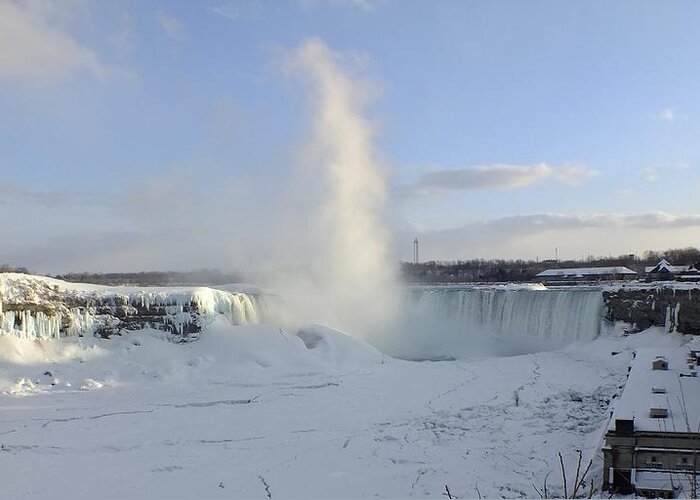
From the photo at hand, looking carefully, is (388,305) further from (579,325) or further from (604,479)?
(604,479)

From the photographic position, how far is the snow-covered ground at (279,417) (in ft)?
36.9

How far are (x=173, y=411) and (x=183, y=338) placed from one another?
8237mm

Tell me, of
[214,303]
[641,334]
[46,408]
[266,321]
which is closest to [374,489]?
[46,408]

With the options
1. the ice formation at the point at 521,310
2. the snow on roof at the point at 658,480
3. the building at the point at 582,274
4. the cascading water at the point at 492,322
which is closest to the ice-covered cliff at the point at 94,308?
the cascading water at the point at 492,322

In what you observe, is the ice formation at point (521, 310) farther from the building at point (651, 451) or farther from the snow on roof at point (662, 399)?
the building at point (651, 451)

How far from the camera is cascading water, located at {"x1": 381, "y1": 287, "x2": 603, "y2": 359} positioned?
106 ft

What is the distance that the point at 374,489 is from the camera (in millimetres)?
10727

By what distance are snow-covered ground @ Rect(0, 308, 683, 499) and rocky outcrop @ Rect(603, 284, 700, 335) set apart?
15.5 feet

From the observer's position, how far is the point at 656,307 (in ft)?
100

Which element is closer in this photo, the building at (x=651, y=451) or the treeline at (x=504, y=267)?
the building at (x=651, y=451)

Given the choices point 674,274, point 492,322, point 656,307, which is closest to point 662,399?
point 656,307

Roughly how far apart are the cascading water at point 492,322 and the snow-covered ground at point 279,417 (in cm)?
464

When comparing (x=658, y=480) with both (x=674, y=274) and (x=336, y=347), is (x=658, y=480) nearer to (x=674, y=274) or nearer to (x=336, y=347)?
(x=336, y=347)

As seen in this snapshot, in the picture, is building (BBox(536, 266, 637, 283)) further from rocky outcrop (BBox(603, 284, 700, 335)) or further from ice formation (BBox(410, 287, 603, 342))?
rocky outcrop (BBox(603, 284, 700, 335))
